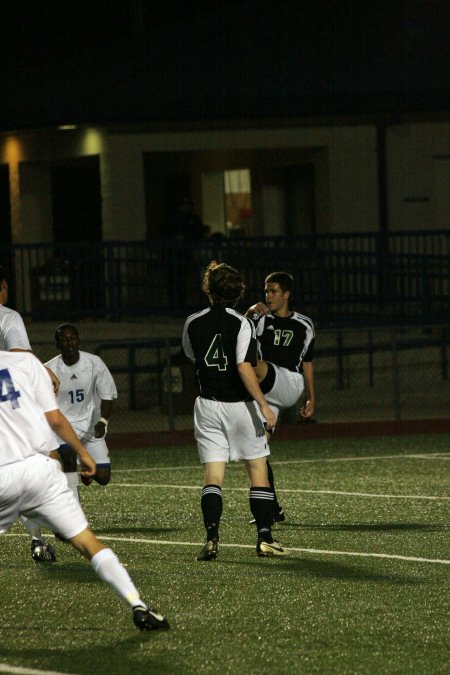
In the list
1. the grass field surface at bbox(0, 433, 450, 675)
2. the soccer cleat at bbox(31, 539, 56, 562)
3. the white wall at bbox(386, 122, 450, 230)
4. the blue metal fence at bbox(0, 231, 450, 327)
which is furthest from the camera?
the white wall at bbox(386, 122, 450, 230)

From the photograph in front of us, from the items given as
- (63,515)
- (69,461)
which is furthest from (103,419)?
(63,515)

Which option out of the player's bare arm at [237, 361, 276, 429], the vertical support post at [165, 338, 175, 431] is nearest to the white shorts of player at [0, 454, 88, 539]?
the player's bare arm at [237, 361, 276, 429]

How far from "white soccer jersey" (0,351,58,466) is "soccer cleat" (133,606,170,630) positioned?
0.93 m

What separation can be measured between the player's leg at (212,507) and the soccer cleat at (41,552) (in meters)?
1.03

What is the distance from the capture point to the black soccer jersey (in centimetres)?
1195

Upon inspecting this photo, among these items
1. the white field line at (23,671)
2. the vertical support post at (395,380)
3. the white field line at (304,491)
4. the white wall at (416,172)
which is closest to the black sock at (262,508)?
the white field line at (23,671)

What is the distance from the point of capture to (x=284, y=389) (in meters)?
11.9

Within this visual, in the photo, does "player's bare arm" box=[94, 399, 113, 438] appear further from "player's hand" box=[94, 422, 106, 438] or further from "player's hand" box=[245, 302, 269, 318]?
"player's hand" box=[245, 302, 269, 318]

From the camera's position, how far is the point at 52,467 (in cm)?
743

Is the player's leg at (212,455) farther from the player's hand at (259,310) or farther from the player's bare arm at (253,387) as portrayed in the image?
the player's hand at (259,310)

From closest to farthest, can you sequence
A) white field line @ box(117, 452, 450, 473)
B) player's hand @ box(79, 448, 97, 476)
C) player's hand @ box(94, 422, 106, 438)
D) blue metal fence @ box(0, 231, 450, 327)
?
1. player's hand @ box(79, 448, 97, 476)
2. player's hand @ box(94, 422, 106, 438)
3. white field line @ box(117, 452, 450, 473)
4. blue metal fence @ box(0, 231, 450, 327)

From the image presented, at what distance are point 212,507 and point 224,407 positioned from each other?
0.67 m

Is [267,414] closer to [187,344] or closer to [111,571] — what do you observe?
[187,344]

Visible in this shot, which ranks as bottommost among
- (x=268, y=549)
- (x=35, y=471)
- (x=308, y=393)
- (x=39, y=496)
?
(x=268, y=549)
